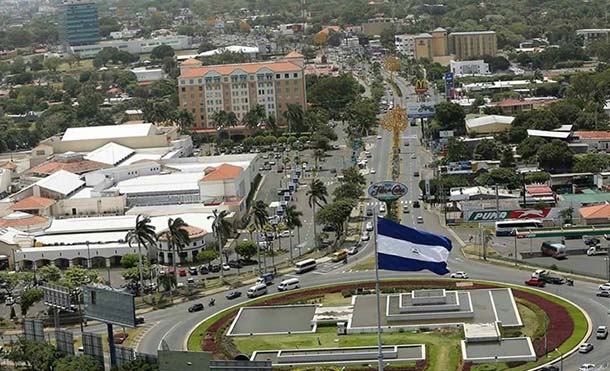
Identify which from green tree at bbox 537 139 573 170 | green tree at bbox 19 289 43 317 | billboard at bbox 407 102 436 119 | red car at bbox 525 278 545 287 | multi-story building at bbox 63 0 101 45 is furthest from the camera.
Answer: multi-story building at bbox 63 0 101 45

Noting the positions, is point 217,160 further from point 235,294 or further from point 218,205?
point 235,294

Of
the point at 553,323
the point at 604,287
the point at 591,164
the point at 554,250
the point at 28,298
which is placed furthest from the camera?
the point at 591,164

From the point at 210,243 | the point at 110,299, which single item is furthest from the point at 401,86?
the point at 110,299

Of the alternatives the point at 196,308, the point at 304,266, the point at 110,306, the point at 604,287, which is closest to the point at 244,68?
the point at 304,266

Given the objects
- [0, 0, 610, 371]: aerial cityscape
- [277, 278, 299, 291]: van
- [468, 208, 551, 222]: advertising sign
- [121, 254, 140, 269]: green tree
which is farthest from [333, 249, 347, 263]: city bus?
[121, 254, 140, 269]: green tree

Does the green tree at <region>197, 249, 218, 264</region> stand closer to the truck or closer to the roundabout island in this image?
the truck

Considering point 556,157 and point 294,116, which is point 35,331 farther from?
point 294,116
